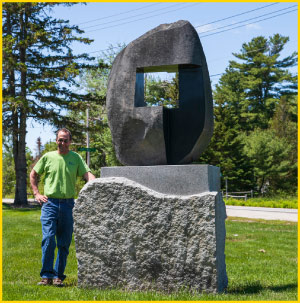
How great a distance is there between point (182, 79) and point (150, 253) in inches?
86.5

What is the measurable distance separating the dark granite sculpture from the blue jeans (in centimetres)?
102

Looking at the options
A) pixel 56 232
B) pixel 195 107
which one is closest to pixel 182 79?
pixel 195 107

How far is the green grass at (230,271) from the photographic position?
486 cm

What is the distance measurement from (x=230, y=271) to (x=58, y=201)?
9.84 ft

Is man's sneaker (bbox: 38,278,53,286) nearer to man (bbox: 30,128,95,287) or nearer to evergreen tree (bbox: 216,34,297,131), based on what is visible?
man (bbox: 30,128,95,287)

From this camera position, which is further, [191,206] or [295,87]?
[295,87]

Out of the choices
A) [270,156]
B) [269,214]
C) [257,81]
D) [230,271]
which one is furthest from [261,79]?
[230,271]

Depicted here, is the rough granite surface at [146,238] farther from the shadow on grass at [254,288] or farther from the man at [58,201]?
the man at [58,201]

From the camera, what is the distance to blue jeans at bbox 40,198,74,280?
5.69 m

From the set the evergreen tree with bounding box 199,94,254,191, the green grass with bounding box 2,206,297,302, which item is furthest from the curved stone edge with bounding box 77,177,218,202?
the evergreen tree with bounding box 199,94,254,191

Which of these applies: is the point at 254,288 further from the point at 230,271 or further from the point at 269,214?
the point at 269,214

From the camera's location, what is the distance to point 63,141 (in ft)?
19.3

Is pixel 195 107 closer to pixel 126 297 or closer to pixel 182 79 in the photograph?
pixel 182 79

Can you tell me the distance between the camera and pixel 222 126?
3291 cm
